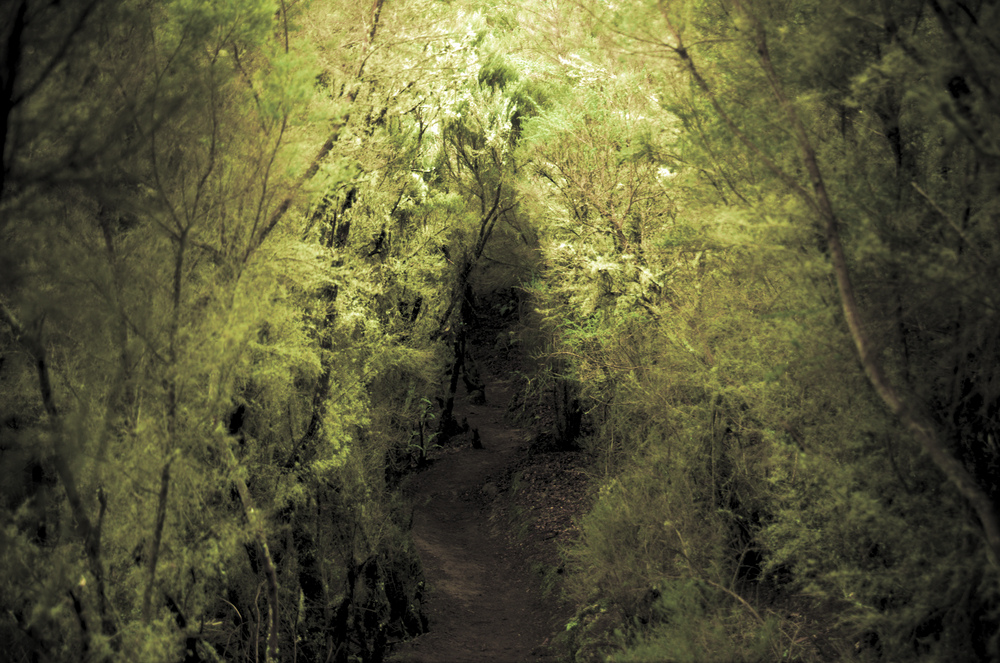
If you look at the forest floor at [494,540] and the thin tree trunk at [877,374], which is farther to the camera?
the forest floor at [494,540]

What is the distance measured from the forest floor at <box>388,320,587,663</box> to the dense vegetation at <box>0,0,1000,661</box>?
1701 mm

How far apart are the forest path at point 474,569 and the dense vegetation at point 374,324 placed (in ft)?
5.00

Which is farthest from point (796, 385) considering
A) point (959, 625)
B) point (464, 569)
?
point (464, 569)

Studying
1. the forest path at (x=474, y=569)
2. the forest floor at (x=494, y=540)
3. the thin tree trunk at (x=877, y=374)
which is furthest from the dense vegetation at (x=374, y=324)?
the forest floor at (x=494, y=540)

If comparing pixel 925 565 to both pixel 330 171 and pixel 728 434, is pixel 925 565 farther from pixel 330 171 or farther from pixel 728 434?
pixel 330 171

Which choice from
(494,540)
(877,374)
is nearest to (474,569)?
(494,540)

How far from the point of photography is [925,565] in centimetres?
440

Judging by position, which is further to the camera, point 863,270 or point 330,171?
point 330,171

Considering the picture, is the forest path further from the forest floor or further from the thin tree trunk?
the thin tree trunk

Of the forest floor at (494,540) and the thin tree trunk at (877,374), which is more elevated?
the thin tree trunk at (877,374)

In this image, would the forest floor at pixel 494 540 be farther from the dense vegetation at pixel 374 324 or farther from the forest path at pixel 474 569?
the dense vegetation at pixel 374 324

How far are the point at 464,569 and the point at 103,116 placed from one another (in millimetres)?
11818

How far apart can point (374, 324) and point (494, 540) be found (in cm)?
769

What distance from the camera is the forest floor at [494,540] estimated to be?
1095 centimetres
